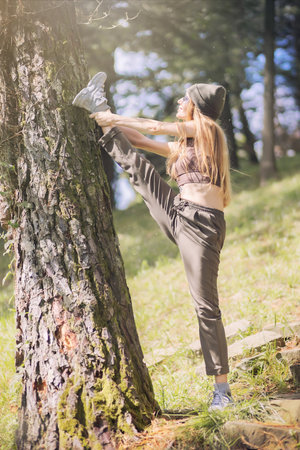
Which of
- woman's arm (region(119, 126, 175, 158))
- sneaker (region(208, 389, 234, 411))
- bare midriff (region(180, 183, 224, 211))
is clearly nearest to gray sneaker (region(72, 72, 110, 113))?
woman's arm (region(119, 126, 175, 158))

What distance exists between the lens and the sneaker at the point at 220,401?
251 cm

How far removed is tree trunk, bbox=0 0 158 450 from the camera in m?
2.36

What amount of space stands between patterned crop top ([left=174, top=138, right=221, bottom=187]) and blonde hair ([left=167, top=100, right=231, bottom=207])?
24 mm

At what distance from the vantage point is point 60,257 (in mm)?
2486

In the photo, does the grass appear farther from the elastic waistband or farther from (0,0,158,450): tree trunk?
the elastic waistband

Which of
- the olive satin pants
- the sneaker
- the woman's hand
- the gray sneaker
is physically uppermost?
the gray sneaker

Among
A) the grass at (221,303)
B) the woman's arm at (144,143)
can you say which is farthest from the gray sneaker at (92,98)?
the grass at (221,303)

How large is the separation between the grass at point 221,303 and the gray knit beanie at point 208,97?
22.0 inches

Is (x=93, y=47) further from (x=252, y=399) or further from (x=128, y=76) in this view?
(x=252, y=399)

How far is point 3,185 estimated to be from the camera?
2674 mm

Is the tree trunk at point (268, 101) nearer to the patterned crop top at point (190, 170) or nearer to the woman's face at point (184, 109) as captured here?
the woman's face at point (184, 109)

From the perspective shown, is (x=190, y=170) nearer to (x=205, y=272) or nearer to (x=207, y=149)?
(x=207, y=149)

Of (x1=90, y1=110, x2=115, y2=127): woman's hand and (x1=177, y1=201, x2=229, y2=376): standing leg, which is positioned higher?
(x1=90, y1=110, x2=115, y2=127): woman's hand

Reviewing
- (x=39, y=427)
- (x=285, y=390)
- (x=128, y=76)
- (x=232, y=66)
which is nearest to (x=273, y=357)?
(x=285, y=390)
